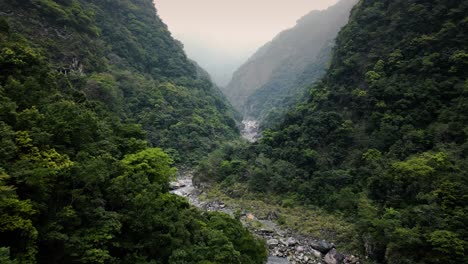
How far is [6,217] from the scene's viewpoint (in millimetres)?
9648

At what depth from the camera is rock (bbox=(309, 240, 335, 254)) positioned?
23859mm

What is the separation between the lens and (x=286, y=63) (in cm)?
14562

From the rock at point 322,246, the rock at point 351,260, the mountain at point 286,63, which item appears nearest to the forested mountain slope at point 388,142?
the rock at point 351,260

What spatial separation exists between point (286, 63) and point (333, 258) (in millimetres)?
130035

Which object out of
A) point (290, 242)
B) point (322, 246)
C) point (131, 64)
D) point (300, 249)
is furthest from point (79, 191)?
point (131, 64)

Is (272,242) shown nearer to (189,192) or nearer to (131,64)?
(189,192)

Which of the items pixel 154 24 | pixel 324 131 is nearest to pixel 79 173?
pixel 324 131

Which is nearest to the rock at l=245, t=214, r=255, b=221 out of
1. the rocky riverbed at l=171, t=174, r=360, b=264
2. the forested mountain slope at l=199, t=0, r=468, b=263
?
the rocky riverbed at l=171, t=174, r=360, b=264

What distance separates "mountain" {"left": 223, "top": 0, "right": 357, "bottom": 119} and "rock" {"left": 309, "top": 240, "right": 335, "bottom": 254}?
278ft

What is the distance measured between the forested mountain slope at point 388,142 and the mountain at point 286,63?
64730mm

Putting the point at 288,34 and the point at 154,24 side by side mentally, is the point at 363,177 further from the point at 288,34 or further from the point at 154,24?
the point at 288,34

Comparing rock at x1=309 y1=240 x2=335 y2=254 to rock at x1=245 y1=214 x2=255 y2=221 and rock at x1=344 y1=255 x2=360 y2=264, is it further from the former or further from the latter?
rock at x1=245 y1=214 x2=255 y2=221

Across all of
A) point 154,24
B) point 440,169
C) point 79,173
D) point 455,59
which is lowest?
point 440,169

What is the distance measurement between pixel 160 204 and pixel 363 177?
837 inches
